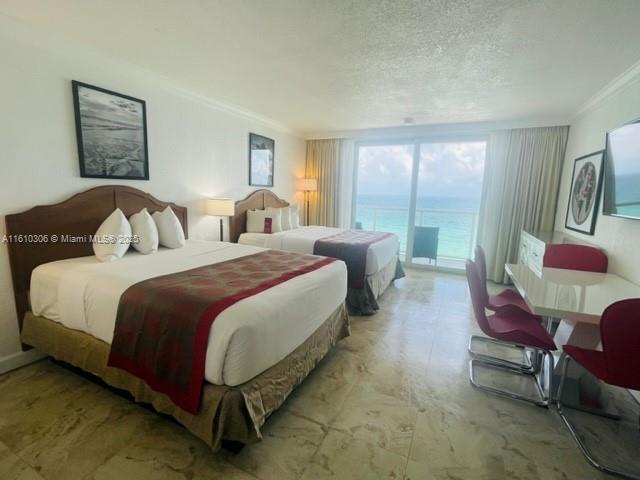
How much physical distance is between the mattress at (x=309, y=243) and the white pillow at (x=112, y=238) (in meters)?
1.70

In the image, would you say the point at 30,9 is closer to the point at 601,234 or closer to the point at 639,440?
the point at 639,440

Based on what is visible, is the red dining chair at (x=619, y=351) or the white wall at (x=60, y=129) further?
the white wall at (x=60, y=129)

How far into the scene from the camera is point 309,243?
12.2ft

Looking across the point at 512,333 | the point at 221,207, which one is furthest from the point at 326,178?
the point at 512,333

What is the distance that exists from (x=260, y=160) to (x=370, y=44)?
112 inches

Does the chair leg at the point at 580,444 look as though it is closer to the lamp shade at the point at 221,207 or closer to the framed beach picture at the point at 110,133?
the lamp shade at the point at 221,207

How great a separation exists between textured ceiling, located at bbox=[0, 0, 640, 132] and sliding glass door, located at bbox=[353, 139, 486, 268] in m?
1.63

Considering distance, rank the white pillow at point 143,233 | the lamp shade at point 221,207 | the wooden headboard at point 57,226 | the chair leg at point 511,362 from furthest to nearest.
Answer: the lamp shade at point 221,207 → the white pillow at point 143,233 → the chair leg at point 511,362 → the wooden headboard at point 57,226

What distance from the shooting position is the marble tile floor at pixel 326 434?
1.47 meters

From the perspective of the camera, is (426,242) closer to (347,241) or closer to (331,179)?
(331,179)

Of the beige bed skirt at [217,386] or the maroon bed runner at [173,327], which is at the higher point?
the maroon bed runner at [173,327]

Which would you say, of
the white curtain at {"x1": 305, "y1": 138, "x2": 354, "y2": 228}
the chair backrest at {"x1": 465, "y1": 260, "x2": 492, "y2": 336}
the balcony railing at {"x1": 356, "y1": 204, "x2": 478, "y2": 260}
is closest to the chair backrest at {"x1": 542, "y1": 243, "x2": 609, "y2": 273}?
the chair backrest at {"x1": 465, "y1": 260, "x2": 492, "y2": 336}

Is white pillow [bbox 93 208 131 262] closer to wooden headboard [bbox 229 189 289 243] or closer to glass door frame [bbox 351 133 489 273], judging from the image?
wooden headboard [bbox 229 189 289 243]

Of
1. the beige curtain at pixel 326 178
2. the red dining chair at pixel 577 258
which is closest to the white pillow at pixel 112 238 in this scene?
the red dining chair at pixel 577 258
